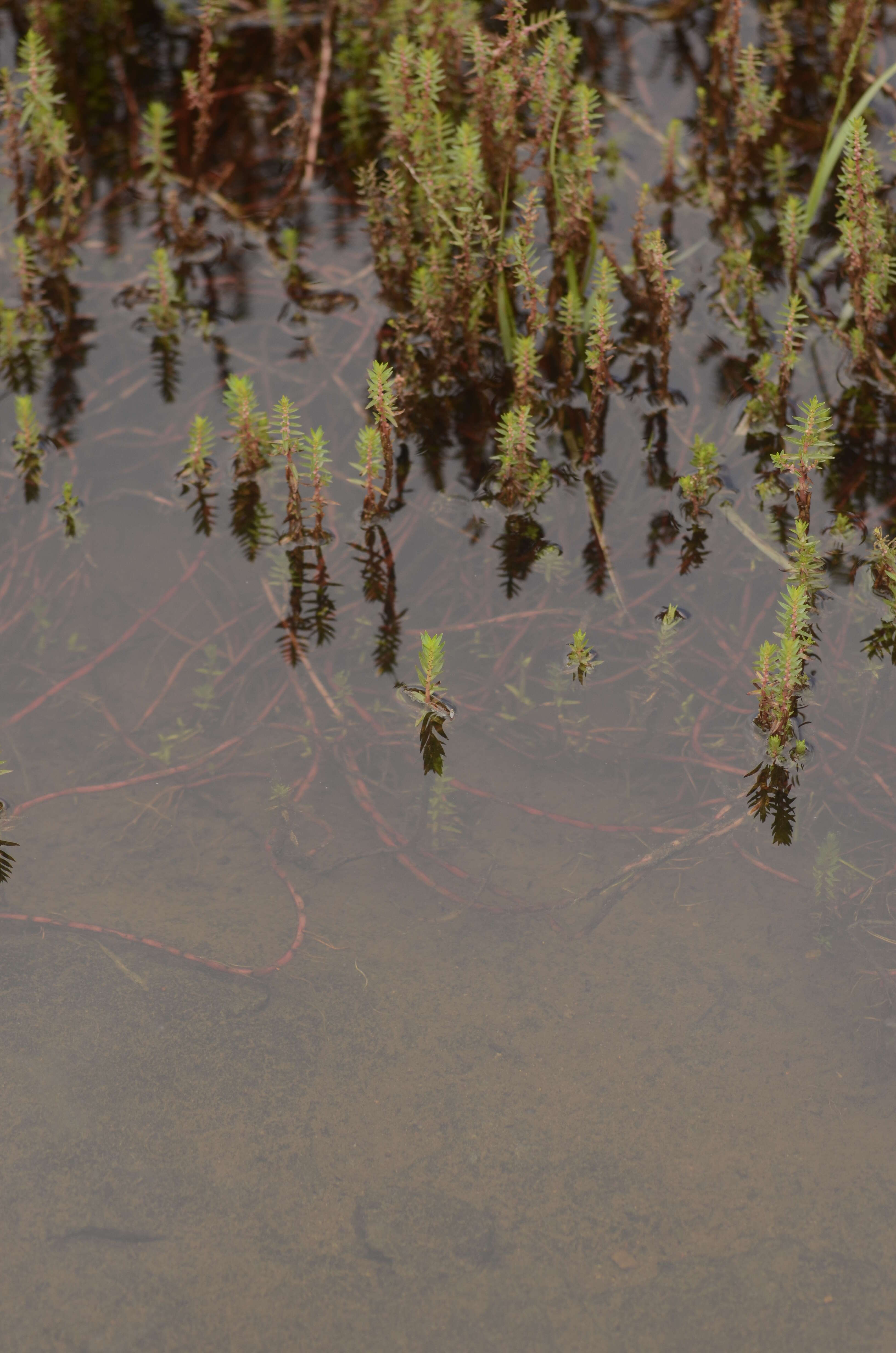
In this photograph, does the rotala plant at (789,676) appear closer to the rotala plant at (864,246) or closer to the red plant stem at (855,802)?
the red plant stem at (855,802)

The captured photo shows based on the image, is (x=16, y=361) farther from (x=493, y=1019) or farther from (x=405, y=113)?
(x=493, y=1019)

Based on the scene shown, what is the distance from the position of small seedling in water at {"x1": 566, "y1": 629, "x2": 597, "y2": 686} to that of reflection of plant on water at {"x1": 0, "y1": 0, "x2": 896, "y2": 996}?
15 mm

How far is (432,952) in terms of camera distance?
338cm

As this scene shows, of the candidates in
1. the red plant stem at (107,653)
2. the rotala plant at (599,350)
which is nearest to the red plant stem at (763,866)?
the rotala plant at (599,350)

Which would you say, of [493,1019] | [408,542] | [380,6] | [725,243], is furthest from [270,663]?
[380,6]

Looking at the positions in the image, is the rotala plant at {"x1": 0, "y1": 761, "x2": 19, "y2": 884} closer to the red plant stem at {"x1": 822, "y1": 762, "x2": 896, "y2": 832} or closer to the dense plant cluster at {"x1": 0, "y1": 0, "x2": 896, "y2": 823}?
the dense plant cluster at {"x1": 0, "y1": 0, "x2": 896, "y2": 823}

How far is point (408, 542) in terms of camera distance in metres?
4.12

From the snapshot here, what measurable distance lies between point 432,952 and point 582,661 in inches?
40.0

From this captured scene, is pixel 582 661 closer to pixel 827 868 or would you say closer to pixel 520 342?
pixel 827 868

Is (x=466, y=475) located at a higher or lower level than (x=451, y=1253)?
higher

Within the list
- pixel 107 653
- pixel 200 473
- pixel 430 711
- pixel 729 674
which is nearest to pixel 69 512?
pixel 200 473

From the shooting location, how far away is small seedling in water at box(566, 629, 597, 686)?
3.76 meters

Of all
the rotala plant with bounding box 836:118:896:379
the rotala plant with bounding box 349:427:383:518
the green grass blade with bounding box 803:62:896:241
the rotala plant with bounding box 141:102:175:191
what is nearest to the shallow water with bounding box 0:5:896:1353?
the rotala plant with bounding box 349:427:383:518

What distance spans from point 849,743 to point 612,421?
1485mm
